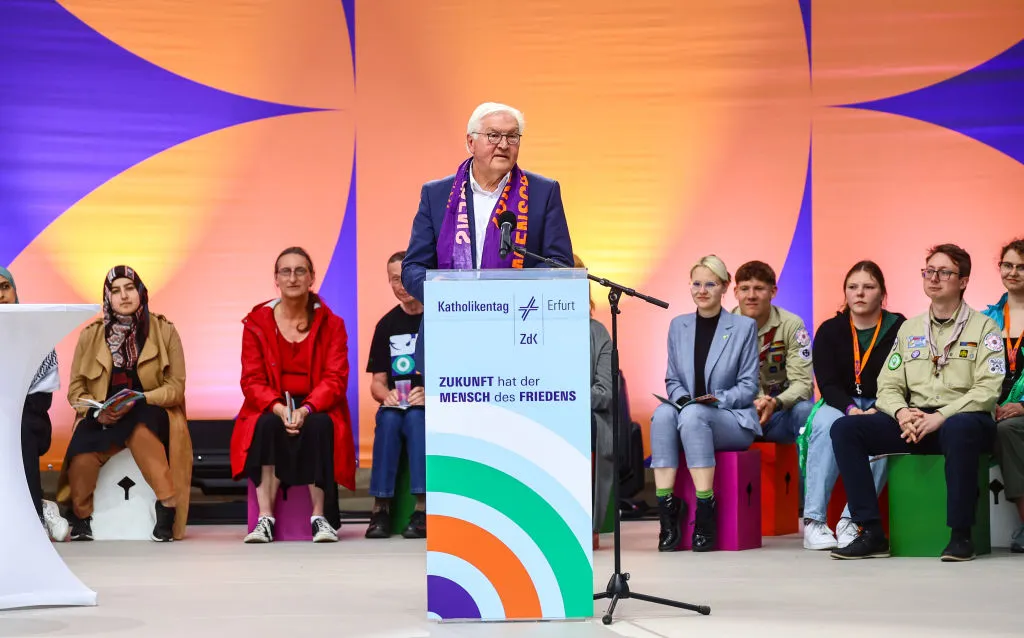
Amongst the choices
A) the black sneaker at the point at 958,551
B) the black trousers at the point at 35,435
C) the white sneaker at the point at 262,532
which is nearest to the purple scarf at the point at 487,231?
the black sneaker at the point at 958,551

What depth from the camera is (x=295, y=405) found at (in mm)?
6062

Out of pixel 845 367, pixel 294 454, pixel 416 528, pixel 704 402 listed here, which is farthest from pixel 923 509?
pixel 294 454

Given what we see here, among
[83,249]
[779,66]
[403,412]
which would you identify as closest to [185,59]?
[83,249]

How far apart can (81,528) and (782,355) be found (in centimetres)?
331

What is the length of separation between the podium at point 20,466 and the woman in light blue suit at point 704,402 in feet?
8.33

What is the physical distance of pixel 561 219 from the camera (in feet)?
13.5

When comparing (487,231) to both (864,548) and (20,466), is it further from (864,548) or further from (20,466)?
(864,548)

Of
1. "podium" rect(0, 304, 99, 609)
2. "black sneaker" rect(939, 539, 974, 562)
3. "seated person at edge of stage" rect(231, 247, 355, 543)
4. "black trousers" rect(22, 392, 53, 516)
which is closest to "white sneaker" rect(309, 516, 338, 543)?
"seated person at edge of stage" rect(231, 247, 355, 543)

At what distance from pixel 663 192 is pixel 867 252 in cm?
111

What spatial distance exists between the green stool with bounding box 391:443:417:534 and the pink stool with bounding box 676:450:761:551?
1.29m

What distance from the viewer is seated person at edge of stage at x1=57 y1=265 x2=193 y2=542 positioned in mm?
6004

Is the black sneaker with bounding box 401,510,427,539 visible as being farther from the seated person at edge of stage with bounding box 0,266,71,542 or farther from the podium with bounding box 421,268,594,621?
the podium with bounding box 421,268,594,621

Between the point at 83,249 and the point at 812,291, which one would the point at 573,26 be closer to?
the point at 812,291

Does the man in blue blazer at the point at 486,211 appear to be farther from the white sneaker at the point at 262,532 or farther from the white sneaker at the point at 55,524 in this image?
the white sneaker at the point at 55,524
